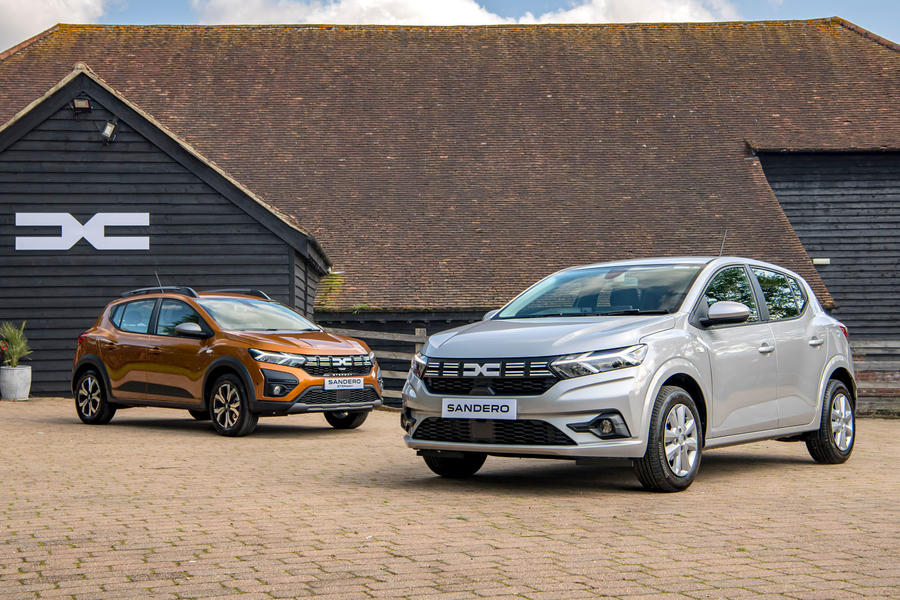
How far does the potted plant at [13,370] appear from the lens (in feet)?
57.4

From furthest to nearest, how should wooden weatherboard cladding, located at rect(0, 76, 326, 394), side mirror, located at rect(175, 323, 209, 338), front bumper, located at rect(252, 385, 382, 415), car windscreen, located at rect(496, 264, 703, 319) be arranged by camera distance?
wooden weatherboard cladding, located at rect(0, 76, 326, 394) < side mirror, located at rect(175, 323, 209, 338) < front bumper, located at rect(252, 385, 382, 415) < car windscreen, located at rect(496, 264, 703, 319)

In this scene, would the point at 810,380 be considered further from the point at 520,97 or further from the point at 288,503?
the point at 520,97

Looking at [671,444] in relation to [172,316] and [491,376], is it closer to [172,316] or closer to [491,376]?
[491,376]

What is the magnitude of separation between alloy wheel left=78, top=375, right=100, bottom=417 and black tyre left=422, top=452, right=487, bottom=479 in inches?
261

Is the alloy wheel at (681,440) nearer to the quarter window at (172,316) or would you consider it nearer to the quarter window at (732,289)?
the quarter window at (732,289)

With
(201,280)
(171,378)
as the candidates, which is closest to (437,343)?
(171,378)

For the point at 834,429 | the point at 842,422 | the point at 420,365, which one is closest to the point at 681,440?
the point at 420,365

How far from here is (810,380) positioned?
29.2 feet

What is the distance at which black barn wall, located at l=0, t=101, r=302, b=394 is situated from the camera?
61.0ft

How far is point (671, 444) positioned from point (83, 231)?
14.3m

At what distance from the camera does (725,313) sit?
765 cm

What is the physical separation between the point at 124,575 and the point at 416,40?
27.8 m

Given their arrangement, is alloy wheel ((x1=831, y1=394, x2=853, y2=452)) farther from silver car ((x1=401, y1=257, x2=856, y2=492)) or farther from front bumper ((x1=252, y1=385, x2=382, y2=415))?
front bumper ((x1=252, y1=385, x2=382, y2=415))

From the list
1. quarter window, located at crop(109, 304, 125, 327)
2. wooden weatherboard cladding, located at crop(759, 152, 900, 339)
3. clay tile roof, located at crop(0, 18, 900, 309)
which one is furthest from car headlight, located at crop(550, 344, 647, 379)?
wooden weatherboard cladding, located at crop(759, 152, 900, 339)
